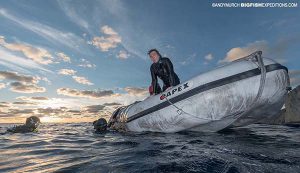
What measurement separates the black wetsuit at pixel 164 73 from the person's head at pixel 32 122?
9.06 metres

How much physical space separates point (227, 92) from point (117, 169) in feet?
14.1

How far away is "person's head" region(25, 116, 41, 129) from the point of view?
13580 mm

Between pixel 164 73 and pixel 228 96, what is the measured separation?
280cm

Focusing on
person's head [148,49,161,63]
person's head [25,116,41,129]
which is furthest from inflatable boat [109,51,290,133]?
person's head [25,116,41,129]

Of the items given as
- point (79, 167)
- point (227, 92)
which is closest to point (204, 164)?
point (79, 167)

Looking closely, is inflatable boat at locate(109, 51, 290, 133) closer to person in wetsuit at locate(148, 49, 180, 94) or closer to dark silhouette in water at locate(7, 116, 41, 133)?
person in wetsuit at locate(148, 49, 180, 94)

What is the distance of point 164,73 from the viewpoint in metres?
8.44

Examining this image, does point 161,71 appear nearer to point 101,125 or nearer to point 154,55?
point 154,55

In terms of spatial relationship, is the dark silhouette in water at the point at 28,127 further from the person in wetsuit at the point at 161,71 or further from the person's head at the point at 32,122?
the person in wetsuit at the point at 161,71

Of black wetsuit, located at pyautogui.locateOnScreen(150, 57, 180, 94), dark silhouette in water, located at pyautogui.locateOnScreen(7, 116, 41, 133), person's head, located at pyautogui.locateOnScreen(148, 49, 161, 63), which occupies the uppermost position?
person's head, located at pyautogui.locateOnScreen(148, 49, 161, 63)

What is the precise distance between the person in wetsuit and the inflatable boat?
984 mm

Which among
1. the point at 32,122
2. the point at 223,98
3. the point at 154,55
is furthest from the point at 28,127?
the point at 223,98

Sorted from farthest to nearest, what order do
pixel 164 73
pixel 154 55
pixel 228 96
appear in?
pixel 154 55 → pixel 164 73 → pixel 228 96

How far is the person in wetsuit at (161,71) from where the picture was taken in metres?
8.21
